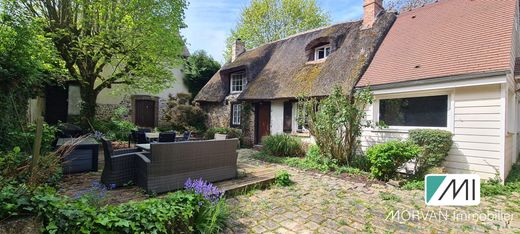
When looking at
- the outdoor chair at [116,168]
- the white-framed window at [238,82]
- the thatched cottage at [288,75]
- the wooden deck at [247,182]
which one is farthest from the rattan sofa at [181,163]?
the white-framed window at [238,82]

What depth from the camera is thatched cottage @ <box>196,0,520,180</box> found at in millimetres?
5848

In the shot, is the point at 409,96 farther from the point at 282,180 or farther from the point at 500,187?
the point at 282,180

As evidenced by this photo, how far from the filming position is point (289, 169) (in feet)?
23.5

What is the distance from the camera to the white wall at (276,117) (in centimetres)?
1071

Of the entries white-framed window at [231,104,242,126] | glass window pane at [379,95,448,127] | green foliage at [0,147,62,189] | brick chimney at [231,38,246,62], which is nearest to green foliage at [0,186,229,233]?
green foliage at [0,147,62,189]

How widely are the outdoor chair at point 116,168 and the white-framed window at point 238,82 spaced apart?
9099 mm

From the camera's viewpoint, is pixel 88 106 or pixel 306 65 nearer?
pixel 88 106

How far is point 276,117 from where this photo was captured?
10.9 m

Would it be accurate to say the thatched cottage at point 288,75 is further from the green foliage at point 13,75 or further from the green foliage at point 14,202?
the green foliage at point 14,202

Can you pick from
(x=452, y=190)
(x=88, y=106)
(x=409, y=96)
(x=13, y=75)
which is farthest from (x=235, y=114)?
(x=452, y=190)

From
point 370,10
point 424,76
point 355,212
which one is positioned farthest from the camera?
point 370,10

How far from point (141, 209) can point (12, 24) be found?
5.08 metres

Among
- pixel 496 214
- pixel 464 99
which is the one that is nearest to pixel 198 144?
pixel 496 214

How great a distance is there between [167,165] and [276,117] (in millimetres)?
7122
